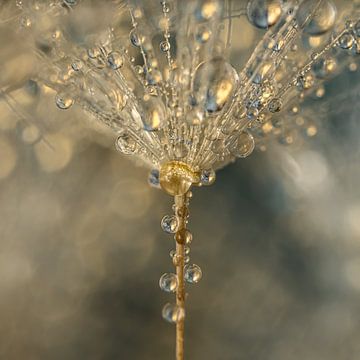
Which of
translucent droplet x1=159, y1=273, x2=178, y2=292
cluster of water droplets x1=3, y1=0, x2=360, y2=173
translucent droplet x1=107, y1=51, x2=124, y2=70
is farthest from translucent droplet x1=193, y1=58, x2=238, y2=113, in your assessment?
translucent droplet x1=159, y1=273, x2=178, y2=292

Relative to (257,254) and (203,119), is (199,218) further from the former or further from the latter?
(203,119)

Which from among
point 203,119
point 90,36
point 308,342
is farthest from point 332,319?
point 90,36

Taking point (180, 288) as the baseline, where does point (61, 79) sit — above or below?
above

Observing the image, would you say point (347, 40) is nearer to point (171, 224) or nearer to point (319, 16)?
point (319, 16)

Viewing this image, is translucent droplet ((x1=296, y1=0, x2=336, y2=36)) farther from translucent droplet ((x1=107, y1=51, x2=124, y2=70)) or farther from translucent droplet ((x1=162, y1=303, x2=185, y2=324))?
translucent droplet ((x1=162, y1=303, x2=185, y2=324))

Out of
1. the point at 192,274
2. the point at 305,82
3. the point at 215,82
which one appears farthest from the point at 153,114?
the point at 305,82
